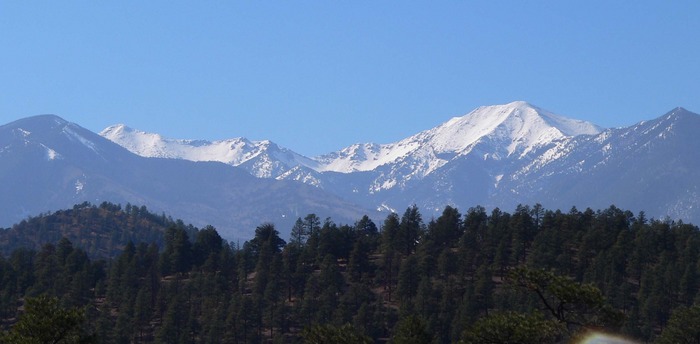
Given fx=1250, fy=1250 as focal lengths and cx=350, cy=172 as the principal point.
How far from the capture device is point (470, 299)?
15838 centimetres

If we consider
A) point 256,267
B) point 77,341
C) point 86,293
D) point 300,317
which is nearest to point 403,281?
point 300,317

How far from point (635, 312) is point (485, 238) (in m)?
41.5

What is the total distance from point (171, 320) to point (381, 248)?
43.9 metres

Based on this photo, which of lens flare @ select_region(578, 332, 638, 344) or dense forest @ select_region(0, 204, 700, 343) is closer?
lens flare @ select_region(578, 332, 638, 344)

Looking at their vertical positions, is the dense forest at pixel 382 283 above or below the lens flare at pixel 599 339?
above

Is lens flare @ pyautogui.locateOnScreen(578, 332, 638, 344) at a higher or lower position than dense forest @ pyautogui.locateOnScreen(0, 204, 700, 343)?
lower

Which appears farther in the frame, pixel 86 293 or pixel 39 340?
pixel 86 293

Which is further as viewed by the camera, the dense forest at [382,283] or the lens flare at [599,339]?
the dense forest at [382,283]

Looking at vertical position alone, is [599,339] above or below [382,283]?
below

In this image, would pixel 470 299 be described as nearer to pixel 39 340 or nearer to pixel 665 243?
pixel 665 243

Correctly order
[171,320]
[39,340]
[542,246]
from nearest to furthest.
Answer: [39,340], [171,320], [542,246]

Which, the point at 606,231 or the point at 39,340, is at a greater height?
the point at 606,231

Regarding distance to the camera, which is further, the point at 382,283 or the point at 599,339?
the point at 382,283

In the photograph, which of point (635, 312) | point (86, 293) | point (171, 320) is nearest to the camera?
point (635, 312)
